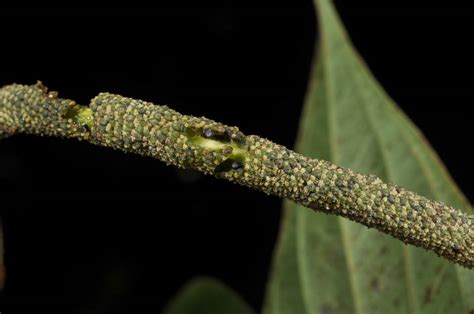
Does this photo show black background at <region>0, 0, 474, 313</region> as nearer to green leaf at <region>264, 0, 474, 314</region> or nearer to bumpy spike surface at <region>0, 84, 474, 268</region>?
green leaf at <region>264, 0, 474, 314</region>

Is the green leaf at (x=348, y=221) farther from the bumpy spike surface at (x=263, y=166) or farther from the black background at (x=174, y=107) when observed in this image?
the black background at (x=174, y=107)

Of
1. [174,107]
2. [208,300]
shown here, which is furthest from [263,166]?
[174,107]

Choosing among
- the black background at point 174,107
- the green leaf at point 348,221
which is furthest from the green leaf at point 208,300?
the black background at point 174,107

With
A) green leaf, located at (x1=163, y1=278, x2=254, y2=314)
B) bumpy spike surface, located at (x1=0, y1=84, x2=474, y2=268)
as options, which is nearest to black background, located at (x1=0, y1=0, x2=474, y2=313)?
green leaf, located at (x1=163, y1=278, x2=254, y2=314)

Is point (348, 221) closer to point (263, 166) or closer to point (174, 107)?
A: point (263, 166)

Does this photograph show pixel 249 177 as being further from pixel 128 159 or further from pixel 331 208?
pixel 128 159

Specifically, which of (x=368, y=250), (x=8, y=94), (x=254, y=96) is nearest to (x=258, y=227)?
(x=254, y=96)
